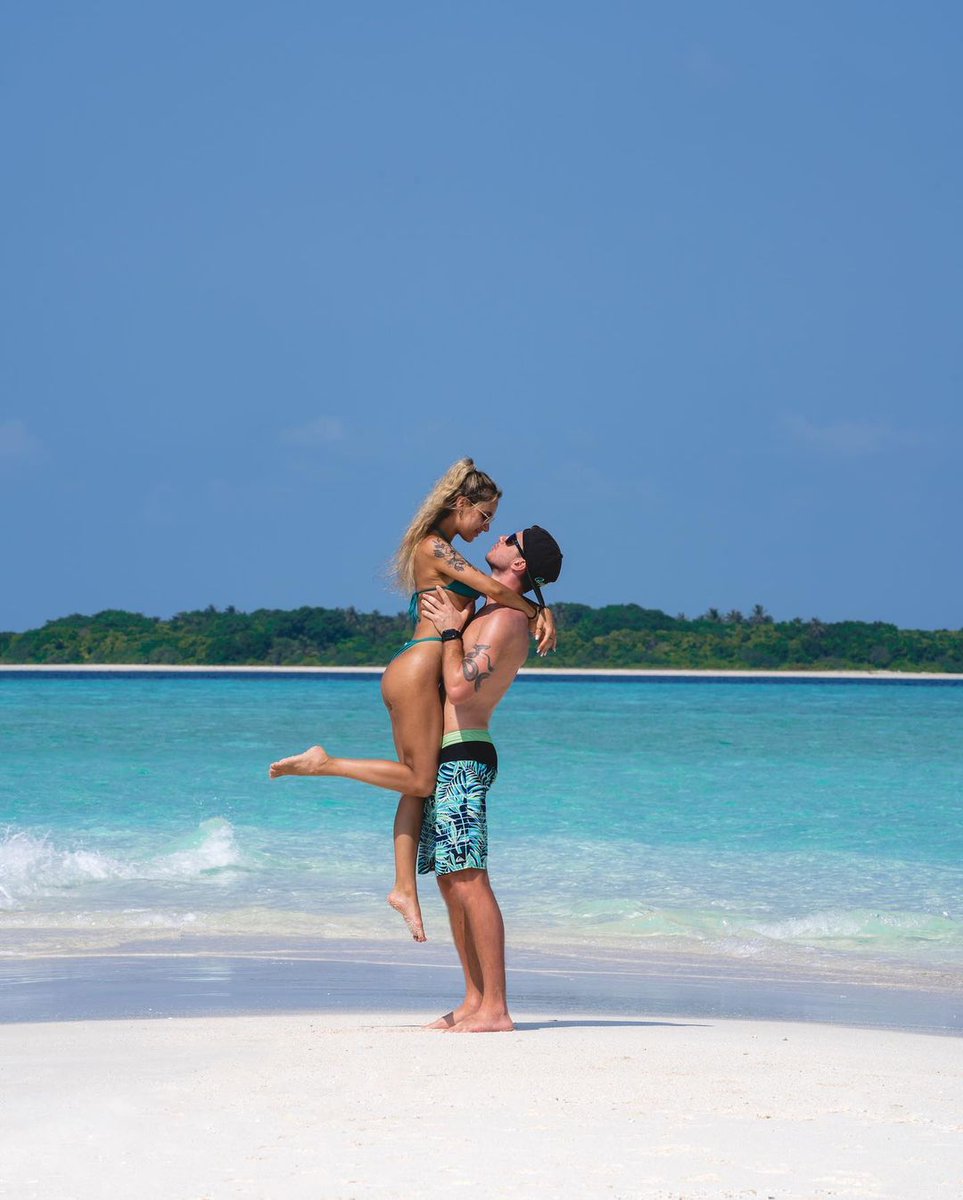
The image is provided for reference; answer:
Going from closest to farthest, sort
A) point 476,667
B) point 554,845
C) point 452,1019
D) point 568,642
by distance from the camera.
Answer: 1. point 476,667
2. point 452,1019
3. point 554,845
4. point 568,642

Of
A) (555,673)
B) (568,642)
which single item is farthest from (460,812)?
(568,642)

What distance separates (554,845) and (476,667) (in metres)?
7.21

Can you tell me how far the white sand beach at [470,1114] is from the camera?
348cm

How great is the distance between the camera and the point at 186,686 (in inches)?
1932

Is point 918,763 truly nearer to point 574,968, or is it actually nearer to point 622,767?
point 622,767

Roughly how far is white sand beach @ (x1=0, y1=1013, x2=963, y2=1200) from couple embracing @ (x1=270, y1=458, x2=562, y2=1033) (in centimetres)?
40

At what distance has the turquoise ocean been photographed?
28.2 feet

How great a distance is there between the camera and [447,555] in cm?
532

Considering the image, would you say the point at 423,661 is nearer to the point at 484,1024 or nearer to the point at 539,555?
the point at 539,555

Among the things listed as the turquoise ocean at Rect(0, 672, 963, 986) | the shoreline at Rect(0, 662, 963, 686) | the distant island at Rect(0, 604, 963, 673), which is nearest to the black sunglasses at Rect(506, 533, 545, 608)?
the turquoise ocean at Rect(0, 672, 963, 986)

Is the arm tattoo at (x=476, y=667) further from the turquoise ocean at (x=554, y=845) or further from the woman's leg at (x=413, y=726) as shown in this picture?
the turquoise ocean at (x=554, y=845)

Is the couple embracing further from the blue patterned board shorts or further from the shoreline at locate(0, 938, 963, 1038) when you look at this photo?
the shoreline at locate(0, 938, 963, 1038)

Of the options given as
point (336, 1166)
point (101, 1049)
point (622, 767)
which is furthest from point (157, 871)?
point (622, 767)

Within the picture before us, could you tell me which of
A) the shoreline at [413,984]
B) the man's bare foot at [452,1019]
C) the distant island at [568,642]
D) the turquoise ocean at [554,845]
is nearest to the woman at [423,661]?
the man's bare foot at [452,1019]
